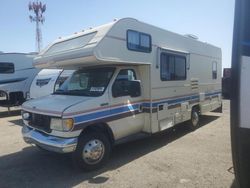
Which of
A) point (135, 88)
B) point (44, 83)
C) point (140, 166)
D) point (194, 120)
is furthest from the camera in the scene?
point (44, 83)

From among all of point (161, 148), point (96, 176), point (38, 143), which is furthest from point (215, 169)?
point (38, 143)

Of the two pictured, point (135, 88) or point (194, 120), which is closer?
point (135, 88)

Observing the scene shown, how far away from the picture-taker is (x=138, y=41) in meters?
6.36

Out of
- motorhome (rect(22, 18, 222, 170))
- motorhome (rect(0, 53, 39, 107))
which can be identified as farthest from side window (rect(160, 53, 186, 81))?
motorhome (rect(0, 53, 39, 107))

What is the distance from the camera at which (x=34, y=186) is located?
4750 millimetres

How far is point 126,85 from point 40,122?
204cm

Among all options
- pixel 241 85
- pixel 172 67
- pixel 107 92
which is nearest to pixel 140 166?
pixel 107 92

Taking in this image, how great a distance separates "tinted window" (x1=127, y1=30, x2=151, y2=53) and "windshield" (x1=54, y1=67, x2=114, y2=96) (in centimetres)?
76

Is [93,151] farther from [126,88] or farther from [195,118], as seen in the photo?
[195,118]

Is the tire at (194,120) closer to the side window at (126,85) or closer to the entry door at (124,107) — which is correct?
the entry door at (124,107)

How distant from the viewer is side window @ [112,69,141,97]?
19.4 ft

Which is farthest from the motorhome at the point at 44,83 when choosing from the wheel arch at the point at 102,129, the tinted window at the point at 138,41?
the wheel arch at the point at 102,129

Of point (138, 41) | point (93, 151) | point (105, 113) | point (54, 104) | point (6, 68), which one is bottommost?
point (93, 151)

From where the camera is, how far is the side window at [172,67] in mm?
7219
